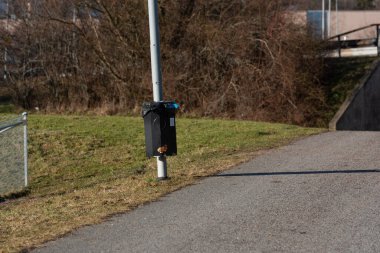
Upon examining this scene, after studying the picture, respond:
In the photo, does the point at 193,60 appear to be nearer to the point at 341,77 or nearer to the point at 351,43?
the point at 341,77

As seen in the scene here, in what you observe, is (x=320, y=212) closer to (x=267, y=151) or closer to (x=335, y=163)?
(x=335, y=163)

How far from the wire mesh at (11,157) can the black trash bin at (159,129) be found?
3416 millimetres

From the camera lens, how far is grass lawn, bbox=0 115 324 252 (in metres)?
8.88

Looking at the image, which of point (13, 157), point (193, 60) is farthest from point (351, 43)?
point (13, 157)

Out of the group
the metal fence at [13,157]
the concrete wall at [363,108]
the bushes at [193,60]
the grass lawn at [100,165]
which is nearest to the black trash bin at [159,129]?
the grass lawn at [100,165]

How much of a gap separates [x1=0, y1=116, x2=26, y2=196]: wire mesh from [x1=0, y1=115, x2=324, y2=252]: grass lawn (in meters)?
0.37

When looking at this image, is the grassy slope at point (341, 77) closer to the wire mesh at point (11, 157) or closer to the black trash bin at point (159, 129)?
the wire mesh at point (11, 157)

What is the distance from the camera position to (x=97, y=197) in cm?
1022

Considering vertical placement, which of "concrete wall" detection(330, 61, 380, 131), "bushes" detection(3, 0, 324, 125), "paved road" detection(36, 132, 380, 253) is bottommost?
"paved road" detection(36, 132, 380, 253)

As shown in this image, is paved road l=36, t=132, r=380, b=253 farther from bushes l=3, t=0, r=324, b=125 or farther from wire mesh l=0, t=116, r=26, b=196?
bushes l=3, t=0, r=324, b=125

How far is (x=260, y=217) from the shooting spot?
8.34 metres

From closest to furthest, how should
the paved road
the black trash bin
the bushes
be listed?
the paved road
the black trash bin
the bushes

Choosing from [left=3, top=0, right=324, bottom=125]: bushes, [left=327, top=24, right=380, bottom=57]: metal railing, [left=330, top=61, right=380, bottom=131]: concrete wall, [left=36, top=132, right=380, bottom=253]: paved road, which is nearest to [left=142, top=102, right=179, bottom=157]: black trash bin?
[left=36, top=132, right=380, bottom=253]: paved road

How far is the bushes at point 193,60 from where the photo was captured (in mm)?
26406
